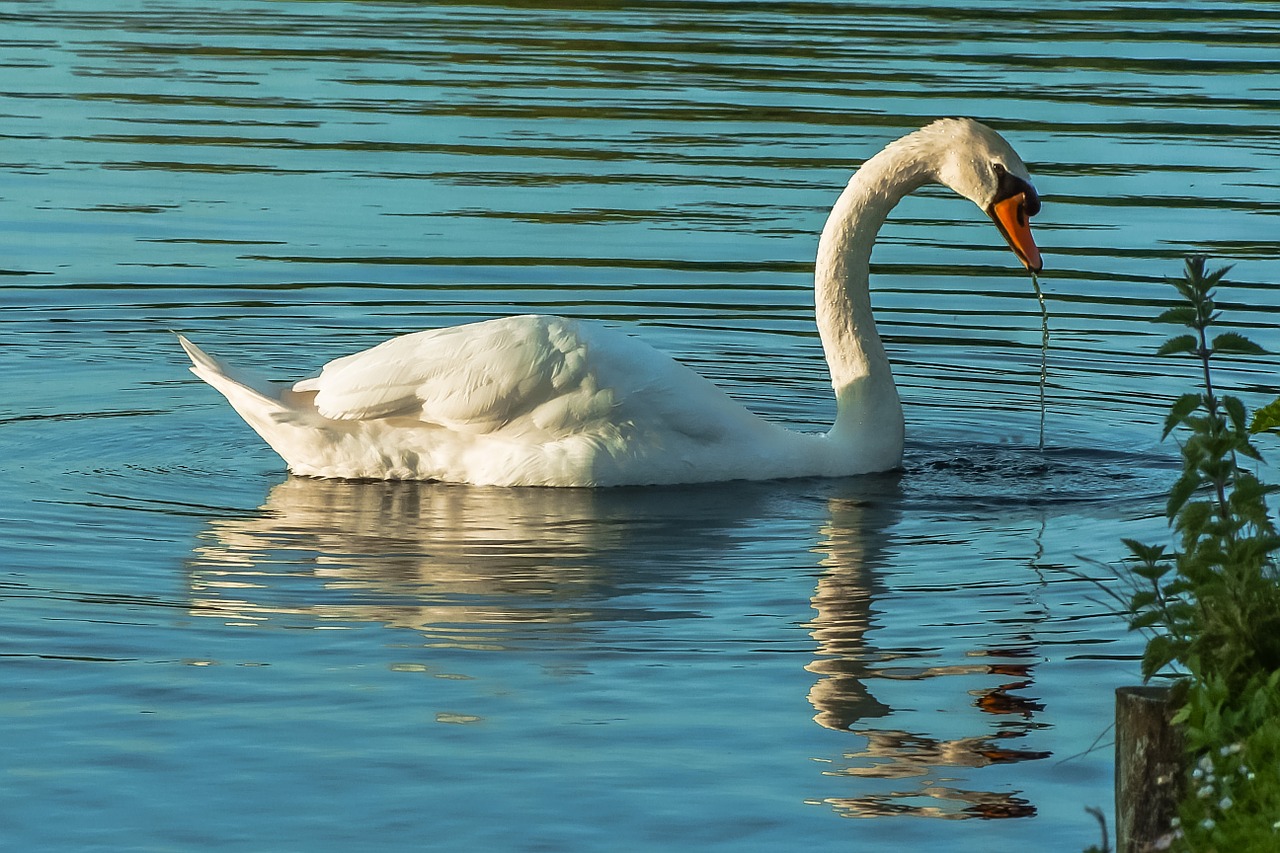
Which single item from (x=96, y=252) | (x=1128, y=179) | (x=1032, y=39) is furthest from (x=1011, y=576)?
(x=1032, y=39)

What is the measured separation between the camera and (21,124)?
63.1ft

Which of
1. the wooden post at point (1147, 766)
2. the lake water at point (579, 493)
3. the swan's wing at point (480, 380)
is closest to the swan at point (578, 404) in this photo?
the swan's wing at point (480, 380)

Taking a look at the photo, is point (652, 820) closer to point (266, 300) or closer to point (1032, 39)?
point (266, 300)

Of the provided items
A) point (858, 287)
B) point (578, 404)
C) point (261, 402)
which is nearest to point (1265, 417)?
point (578, 404)

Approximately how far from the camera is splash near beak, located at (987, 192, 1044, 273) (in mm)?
9758

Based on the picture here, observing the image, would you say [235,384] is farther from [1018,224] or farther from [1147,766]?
[1147,766]

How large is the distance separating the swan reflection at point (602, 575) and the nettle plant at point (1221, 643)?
110 centimetres

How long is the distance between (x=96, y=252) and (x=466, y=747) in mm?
8832

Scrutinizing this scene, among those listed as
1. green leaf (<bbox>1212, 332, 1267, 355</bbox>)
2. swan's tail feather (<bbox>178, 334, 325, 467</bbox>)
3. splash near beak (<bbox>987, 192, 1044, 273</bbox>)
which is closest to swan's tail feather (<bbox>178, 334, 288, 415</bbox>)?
swan's tail feather (<bbox>178, 334, 325, 467</bbox>)

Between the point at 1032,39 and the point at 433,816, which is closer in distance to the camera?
the point at 433,816

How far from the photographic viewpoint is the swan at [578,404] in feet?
29.8

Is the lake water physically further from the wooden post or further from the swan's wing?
→ the wooden post

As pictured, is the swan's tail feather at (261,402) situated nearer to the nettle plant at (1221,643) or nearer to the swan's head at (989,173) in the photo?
the swan's head at (989,173)

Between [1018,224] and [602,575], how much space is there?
289cm
